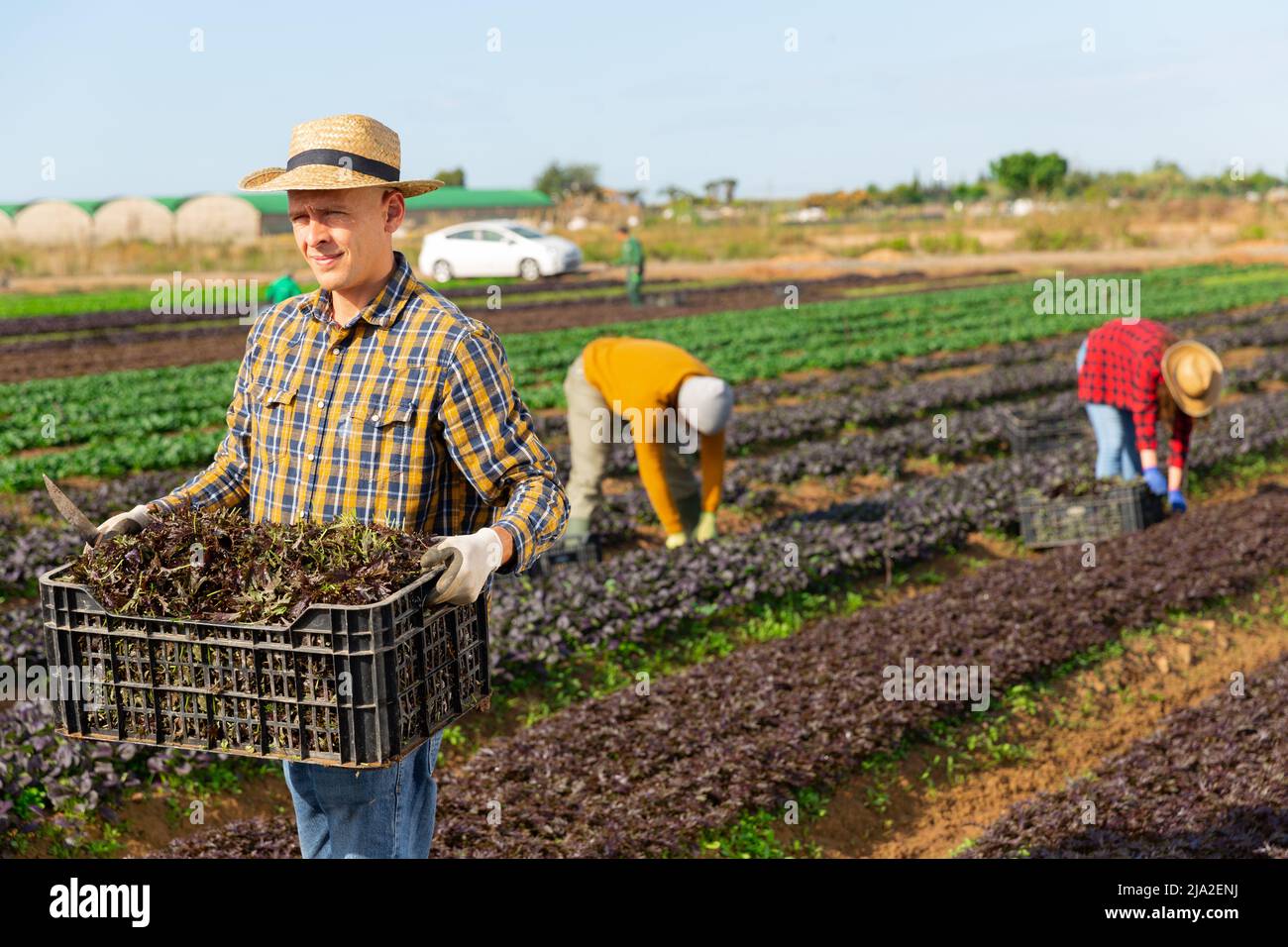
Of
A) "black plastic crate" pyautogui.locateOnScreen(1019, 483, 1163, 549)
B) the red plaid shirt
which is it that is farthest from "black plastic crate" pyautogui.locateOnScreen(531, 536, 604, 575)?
the red plaid shirt

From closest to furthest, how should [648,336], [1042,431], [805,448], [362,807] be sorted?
[362,807], [1042,431], [805,448], [648,336]

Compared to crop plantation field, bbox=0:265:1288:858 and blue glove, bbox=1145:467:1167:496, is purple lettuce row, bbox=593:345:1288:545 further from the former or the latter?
blue glove, bbox=1145:467:1167:496

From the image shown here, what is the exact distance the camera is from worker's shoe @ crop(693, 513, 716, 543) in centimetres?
809

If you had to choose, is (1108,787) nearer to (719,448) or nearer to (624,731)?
(624,731)

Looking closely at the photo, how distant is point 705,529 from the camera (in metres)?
8.13

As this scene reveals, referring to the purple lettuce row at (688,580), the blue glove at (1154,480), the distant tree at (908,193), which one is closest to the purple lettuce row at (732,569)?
the purple lettuce row at (688,580)

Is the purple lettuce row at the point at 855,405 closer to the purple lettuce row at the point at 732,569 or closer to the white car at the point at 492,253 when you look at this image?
the purple lettuce row at the point at 732,569

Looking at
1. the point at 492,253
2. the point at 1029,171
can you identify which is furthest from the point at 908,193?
the point at 492,253

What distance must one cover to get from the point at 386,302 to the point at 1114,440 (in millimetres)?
7054

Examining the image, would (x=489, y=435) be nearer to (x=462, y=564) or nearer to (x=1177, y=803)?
(x=462, y=564)

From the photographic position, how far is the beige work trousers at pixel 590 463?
7781mm

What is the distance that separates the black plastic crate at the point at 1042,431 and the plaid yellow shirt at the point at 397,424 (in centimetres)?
913

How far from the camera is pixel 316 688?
2.61 m
